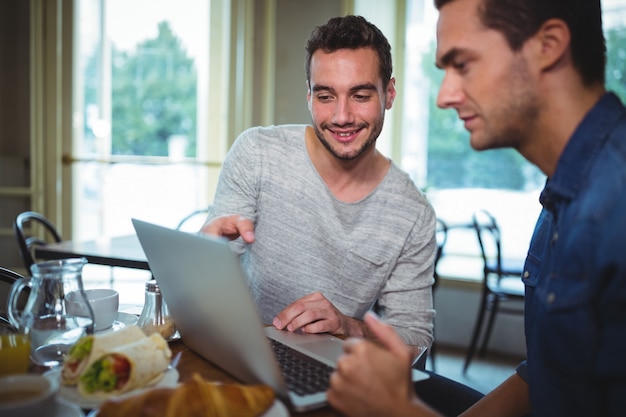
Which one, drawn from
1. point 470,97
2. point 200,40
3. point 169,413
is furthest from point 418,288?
point 200,40

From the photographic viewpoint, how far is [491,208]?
Result: 12.6 feet

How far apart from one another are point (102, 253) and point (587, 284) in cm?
181

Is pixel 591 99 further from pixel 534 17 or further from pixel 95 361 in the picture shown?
pixel 95 361

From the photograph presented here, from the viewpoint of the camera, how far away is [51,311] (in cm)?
86

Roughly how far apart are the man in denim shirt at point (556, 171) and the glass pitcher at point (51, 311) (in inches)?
17.2

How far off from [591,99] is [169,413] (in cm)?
73

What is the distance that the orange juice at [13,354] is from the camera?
2.66ft

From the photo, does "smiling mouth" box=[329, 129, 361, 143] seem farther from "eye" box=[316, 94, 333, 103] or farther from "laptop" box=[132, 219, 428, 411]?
"laptop" box=[132, 219, 428, 411]

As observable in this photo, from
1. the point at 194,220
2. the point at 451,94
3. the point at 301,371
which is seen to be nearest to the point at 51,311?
the point at 301,371

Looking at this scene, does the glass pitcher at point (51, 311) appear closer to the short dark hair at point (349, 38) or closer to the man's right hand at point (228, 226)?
the man's right hand at point (228, 226)

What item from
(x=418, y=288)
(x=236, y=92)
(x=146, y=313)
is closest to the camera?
(x=146, y=313)

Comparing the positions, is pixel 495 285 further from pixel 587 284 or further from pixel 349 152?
pixel 587 284

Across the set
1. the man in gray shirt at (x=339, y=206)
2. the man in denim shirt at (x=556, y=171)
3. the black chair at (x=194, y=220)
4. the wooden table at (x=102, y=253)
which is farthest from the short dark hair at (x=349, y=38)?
the black chair at (x=194, y=220)

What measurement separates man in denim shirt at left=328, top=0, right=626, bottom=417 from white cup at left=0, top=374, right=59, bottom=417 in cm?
34
